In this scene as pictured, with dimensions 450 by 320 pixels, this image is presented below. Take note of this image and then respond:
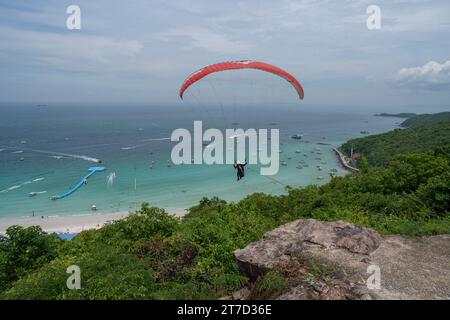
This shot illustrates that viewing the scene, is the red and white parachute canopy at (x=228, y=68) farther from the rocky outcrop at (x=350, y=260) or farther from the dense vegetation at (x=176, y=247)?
the rocky outcrop at (x=350, y=260)

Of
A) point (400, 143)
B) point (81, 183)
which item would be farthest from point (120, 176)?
point (400, 143)

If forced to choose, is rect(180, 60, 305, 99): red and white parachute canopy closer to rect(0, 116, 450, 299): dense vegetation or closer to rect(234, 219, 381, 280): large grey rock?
rect(0, 116, 450, 299): dense vegetation

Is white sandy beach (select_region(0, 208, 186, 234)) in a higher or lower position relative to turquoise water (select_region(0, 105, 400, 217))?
lower

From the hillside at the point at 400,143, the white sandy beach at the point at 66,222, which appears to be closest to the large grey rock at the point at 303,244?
the white sandy beach at the point at 66,222

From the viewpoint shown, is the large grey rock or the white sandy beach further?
the white sandy beach

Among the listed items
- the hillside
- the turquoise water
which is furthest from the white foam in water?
the hillside
